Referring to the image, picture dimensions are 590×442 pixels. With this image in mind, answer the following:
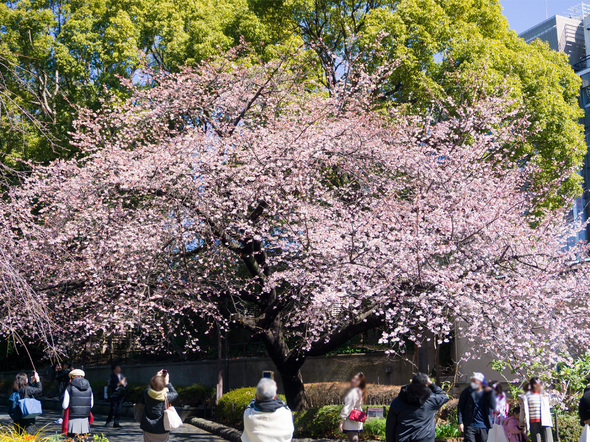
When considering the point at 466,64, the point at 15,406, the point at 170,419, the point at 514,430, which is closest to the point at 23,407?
the point at 15,406

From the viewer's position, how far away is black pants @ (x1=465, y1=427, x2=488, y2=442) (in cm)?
827

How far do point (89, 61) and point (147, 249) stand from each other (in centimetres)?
893

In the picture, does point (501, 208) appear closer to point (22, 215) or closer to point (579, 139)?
point (579, 139)

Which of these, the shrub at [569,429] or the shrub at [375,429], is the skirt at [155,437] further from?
the shrub at [569,429]

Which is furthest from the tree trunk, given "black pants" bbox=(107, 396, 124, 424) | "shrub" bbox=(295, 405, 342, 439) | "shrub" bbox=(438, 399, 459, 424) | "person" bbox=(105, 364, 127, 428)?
"black pants" bbox=(107, 396, 124, 424)

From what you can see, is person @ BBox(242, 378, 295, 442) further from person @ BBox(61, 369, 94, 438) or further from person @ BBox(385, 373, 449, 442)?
person @ BBox(61, 369, 94, 438)

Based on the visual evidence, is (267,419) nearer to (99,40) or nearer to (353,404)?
(353,404)

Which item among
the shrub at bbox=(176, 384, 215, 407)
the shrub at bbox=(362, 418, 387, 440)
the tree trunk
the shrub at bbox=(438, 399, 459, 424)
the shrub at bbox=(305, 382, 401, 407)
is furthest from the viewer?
the shrub at bbox=(176, 384, 215, 407)

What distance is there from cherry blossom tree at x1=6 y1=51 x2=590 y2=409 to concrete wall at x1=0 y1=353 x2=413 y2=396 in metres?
3.06

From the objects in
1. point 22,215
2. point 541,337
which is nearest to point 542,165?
point 541,337

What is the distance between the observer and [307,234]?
457 inches

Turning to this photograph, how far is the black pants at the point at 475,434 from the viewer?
8266 millimetres

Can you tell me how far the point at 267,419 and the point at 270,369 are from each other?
42.8 ft

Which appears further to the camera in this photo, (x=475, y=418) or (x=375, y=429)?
(x=375, y=429)
